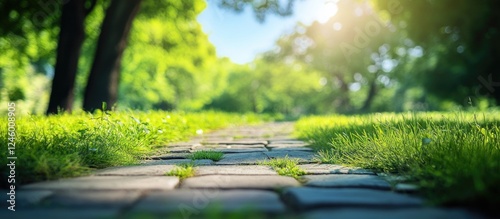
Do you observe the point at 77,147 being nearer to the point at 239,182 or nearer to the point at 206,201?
the point at 239,182

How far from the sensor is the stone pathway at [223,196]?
200cm

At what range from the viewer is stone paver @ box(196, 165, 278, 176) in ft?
10.4

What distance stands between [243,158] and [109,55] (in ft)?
22.5

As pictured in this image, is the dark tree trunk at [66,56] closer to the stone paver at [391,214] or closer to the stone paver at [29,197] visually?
the stone paver at [29,197]

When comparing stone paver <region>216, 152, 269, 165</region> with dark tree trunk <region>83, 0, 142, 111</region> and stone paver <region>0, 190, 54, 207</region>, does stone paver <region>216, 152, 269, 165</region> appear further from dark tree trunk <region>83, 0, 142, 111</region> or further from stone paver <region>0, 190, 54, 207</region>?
dark tree trunk <region>83, 0, 142, 111</region>

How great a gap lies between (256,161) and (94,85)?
280 inches

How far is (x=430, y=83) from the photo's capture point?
22594mm

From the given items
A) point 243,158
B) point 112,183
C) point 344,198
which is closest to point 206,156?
point 243,158

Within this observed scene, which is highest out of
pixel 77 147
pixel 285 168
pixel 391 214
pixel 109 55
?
pixel 109 55

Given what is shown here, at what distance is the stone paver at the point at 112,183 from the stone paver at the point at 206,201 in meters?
0.24

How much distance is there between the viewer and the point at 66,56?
10078 millimetres

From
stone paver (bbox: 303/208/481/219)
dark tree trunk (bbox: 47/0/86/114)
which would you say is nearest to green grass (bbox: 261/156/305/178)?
stone paver (bbox: 303/208/481/219)

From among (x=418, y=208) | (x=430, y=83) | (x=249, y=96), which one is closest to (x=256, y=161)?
(x=418, y=208)

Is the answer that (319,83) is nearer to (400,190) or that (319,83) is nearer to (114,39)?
(114,39)
